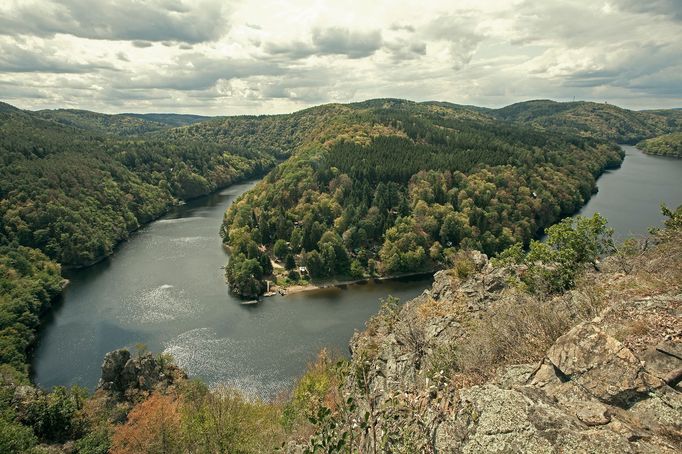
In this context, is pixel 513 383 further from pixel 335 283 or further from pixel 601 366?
pixel 335 283

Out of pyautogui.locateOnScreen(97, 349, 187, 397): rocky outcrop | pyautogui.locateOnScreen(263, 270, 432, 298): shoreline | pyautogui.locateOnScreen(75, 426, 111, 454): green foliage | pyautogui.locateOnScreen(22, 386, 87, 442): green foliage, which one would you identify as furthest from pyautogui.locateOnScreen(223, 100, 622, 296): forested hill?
pyautogui.locateOnScreen(75, 426, 111, 454): green foliage

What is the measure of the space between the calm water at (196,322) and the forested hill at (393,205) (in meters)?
6.53

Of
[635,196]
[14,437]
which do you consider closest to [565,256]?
[14,437]

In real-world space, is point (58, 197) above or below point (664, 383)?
below

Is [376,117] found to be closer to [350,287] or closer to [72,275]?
[350,287]

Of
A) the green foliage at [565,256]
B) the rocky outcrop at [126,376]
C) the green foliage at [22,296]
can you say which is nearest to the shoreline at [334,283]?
the rocky outcrop at [126,376]

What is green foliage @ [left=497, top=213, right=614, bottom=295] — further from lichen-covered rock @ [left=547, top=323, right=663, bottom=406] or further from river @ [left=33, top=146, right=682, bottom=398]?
river @ [left=33, top=146, right=682, bottom=398]

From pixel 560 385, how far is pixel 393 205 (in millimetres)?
90565

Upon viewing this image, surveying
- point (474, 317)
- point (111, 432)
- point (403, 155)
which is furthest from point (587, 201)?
point (111, 432)

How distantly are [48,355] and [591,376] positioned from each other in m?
64.5

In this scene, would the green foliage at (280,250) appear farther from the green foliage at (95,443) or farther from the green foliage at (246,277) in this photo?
the green foliage at (95,443)

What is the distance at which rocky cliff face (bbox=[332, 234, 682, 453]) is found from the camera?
7465 mm

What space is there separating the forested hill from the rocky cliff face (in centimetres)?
5692

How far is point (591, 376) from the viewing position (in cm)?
922
